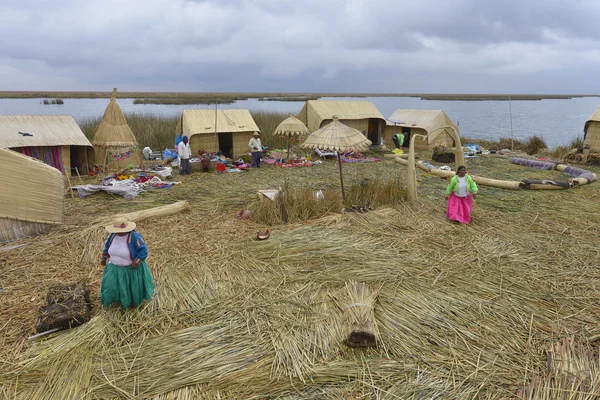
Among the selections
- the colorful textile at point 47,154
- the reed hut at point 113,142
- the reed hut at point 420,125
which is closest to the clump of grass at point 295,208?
the colorful textile at point 47,154

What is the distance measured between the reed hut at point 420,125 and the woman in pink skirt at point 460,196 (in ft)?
32.5

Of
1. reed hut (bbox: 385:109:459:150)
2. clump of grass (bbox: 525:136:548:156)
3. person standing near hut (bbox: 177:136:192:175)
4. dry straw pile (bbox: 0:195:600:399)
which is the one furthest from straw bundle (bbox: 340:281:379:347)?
clump of grass (bbox: 525:136:548:156)

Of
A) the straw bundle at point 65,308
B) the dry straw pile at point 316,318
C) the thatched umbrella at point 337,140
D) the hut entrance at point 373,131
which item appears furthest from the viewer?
the hut entrance at point 373,131

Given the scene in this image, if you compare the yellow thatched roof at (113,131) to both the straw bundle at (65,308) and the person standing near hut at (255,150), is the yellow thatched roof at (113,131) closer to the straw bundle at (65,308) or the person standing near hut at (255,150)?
the person standing near hut at (255,150)

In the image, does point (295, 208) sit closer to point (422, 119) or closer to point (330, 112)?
point (330, 112)

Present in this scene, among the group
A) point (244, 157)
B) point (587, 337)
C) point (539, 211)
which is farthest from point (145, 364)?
point (244, 157)

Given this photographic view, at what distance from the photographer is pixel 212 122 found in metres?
13.4

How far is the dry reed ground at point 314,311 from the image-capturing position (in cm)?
282

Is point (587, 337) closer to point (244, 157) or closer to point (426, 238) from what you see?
point (426, 238)

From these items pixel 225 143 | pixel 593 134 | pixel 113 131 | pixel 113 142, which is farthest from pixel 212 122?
pixel 593 134

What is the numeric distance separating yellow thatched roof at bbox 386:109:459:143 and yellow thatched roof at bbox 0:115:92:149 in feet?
40.0

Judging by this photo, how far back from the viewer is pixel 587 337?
3283mm

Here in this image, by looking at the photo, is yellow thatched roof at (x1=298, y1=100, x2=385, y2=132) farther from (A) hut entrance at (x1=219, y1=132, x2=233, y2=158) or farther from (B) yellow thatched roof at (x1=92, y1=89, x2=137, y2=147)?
(B) yellow thatched roof at (x1=92, y1=89, x2=137, y2=147)

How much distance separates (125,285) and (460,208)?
16.2ft
